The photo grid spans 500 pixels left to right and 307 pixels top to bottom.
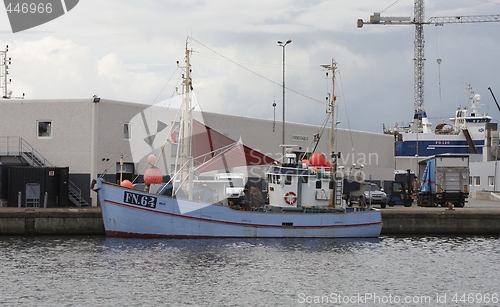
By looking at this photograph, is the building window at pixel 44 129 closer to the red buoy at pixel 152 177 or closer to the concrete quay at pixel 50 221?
the concrete quay at pixel 50 221

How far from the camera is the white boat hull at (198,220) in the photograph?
39.7 meters

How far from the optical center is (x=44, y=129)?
49219mm

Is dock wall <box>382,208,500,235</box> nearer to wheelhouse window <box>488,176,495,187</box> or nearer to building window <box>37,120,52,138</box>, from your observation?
building window <box>37,120,52,138</box>

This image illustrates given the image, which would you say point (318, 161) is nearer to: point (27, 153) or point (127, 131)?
point (127, 131)

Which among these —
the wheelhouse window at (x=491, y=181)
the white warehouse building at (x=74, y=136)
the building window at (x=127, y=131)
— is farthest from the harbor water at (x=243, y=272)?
the wheelhouse window at (x=491, y=181)

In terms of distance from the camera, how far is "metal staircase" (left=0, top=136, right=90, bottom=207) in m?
47.8

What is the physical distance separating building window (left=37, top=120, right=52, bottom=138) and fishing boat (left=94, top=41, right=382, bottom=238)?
9821 mm

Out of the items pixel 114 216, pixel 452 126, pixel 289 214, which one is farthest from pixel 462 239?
pixel 452 126

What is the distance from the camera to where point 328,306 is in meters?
24.8

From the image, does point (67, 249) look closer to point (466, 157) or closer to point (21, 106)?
point (21, 106)

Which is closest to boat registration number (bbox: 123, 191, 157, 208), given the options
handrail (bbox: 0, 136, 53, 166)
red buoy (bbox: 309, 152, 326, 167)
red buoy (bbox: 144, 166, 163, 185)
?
red buoy (bbox: 144, 166, 163, 185)

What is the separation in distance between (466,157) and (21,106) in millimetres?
34145

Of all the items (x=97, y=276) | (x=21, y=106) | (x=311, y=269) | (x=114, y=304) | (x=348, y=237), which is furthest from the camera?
(x=21, y=106)

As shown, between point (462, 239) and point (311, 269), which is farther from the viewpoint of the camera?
point (462, 239)
